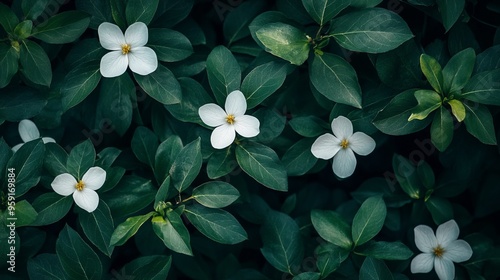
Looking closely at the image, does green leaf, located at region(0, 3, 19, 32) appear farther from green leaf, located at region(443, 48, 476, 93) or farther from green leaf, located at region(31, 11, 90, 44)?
green leaf, located at region(443, 48, 476, 93)

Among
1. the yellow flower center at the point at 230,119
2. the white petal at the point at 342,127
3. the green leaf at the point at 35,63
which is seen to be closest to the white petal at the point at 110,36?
the green leaf at the point at 35,63

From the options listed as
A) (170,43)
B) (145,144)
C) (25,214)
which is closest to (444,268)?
(145,144)

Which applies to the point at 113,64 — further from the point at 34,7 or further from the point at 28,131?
the point at 28,131

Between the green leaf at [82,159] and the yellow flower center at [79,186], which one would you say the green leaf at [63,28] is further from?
the yellow flower center at [79,186]

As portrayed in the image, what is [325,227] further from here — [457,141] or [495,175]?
[495,175]

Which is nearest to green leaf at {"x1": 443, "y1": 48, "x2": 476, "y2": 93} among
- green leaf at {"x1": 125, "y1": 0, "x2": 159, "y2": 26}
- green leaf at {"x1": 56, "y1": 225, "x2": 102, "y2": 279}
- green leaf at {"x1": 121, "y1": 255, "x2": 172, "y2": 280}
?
green leaf at {"x1": 125, "y1": 0, "x2": 159, "y2": 26}

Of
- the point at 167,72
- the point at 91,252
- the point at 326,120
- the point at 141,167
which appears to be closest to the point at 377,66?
the point at 326,120
